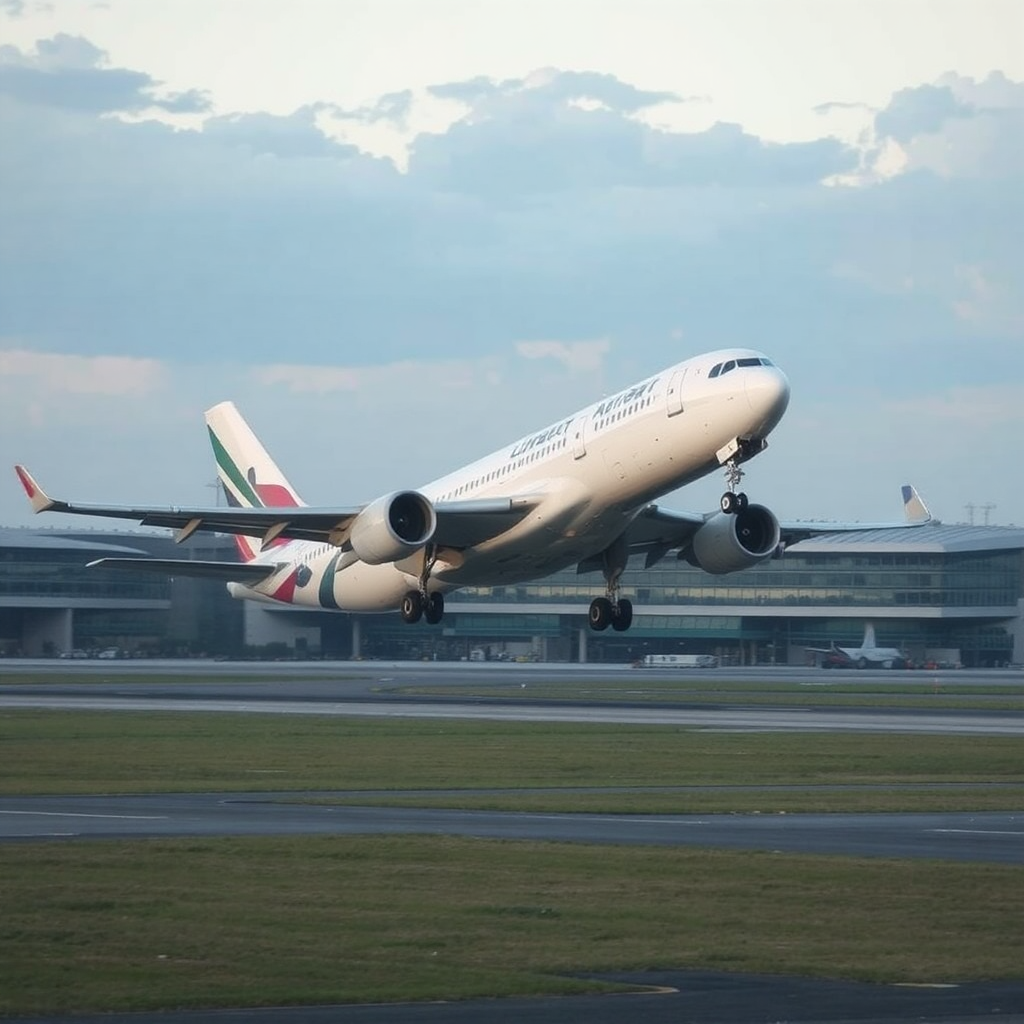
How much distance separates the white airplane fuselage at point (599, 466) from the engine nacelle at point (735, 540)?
3.28 meters

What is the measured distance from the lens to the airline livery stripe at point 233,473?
63.8 m

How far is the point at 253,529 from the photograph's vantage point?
161 feet

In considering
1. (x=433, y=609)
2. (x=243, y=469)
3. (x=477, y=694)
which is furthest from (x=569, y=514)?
(x=477, y=694)

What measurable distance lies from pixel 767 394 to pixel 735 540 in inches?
380

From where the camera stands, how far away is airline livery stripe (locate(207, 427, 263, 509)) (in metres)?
63.8

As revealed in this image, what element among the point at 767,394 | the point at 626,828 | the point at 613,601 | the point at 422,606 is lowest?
the point at 626,828

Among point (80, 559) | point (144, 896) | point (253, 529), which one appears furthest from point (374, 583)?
point (80, 559)

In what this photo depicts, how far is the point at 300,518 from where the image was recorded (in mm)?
46281

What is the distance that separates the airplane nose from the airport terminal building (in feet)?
261

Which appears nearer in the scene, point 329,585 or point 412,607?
point 412,607

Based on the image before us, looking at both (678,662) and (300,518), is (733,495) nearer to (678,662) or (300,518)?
(300,518)

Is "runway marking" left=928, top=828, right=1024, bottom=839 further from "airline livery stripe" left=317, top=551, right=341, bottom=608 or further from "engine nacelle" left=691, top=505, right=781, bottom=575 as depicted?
"airline livery stripe" left=317, top=551, right=341, bottom=608

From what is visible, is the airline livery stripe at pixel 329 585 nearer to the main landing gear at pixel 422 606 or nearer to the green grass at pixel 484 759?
the green grass at pixel 484 759

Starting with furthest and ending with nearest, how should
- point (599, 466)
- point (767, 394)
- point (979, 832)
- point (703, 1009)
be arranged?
point (599, 466) → point (767, 394) → point (979, 832) → point (703, 1009)
